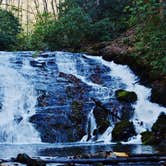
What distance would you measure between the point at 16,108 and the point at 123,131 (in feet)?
16.0

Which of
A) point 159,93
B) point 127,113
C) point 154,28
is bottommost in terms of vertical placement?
point 127,113

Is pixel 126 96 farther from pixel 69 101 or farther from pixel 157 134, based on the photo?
pixel 157 134

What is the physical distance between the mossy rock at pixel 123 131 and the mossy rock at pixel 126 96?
2291 mm

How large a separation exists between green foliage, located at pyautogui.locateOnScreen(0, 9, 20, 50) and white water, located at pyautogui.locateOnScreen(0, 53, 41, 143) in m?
6.99

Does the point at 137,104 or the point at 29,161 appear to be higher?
the point at 137,104

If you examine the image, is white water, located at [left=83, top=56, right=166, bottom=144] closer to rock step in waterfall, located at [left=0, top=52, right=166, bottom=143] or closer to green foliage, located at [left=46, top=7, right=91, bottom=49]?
rock step in waterfall, located at [left=0, top=52, right=166, bottom=143]

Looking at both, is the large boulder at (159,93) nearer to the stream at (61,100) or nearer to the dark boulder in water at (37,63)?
the stream at (61,100)

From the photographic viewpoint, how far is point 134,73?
24.2m

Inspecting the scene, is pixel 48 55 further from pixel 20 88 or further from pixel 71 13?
pixel 71 13

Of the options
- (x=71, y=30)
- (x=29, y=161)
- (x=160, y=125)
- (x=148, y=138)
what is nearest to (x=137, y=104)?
(x=160, y=125)

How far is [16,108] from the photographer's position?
2005cm

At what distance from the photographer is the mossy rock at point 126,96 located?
20.1 m

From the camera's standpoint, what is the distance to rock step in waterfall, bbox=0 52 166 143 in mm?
18281

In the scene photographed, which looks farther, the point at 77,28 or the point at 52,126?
the point at 77,28
